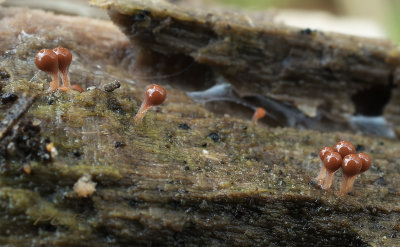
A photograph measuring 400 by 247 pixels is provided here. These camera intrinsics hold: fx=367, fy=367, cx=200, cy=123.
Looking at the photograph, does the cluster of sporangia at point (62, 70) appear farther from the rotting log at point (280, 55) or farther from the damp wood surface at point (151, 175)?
the rotting log at point (280, 55)

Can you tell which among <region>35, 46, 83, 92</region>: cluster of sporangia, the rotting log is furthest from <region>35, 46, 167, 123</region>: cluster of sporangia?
the rotting log

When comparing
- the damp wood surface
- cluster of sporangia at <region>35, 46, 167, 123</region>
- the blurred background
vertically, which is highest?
the blurred background

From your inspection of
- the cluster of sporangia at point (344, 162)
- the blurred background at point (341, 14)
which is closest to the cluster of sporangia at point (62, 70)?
the cluster of sporangia at point (344, 162)

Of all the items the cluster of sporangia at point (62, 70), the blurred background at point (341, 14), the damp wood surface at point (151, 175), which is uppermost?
the blurred background at point (341, 14)

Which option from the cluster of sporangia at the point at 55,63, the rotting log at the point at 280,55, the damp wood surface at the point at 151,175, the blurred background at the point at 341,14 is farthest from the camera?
the blurred background at the point at 341,14

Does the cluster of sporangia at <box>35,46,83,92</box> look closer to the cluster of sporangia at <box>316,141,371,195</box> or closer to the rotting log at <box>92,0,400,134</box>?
the rotting log at <box>92,0,400,134</box>

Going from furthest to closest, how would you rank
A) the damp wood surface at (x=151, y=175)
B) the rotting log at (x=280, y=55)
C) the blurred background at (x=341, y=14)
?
the blurred background at (x=341, y=14), the rotting log at (x=280, y=55), the damp wood surface at (x=151, y=175)
